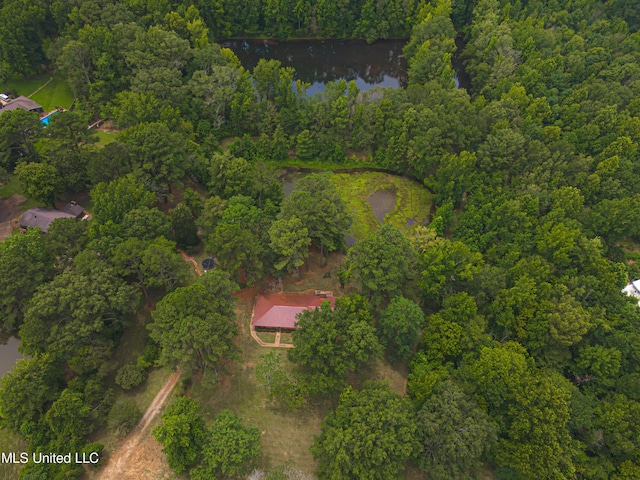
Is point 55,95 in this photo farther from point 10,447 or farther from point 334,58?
point 10,447

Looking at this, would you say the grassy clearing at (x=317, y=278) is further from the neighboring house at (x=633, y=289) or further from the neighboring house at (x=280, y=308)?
the neighboring house at (x=633, y=289)

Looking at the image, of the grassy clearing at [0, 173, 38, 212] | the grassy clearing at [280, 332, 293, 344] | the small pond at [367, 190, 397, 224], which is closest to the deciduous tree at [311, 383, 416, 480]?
the grassy clearing at [280, 332, 293, 344]

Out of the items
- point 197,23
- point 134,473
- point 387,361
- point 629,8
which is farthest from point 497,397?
point 629,8

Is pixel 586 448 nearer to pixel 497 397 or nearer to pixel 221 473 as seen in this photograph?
pixel 497 397

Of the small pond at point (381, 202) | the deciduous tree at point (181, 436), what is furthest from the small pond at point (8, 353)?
the small pond at point (381, 202)

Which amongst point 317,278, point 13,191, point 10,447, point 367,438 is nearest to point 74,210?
point 13,191

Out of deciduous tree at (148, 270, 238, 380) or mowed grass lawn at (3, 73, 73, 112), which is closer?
deciduous tree at (148, 270, 238, 380)

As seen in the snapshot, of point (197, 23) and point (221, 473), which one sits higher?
point (197, 23)

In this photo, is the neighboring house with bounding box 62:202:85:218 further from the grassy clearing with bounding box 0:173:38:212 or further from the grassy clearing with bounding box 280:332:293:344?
the grassy clearing with bounding box 280:332:293:344
